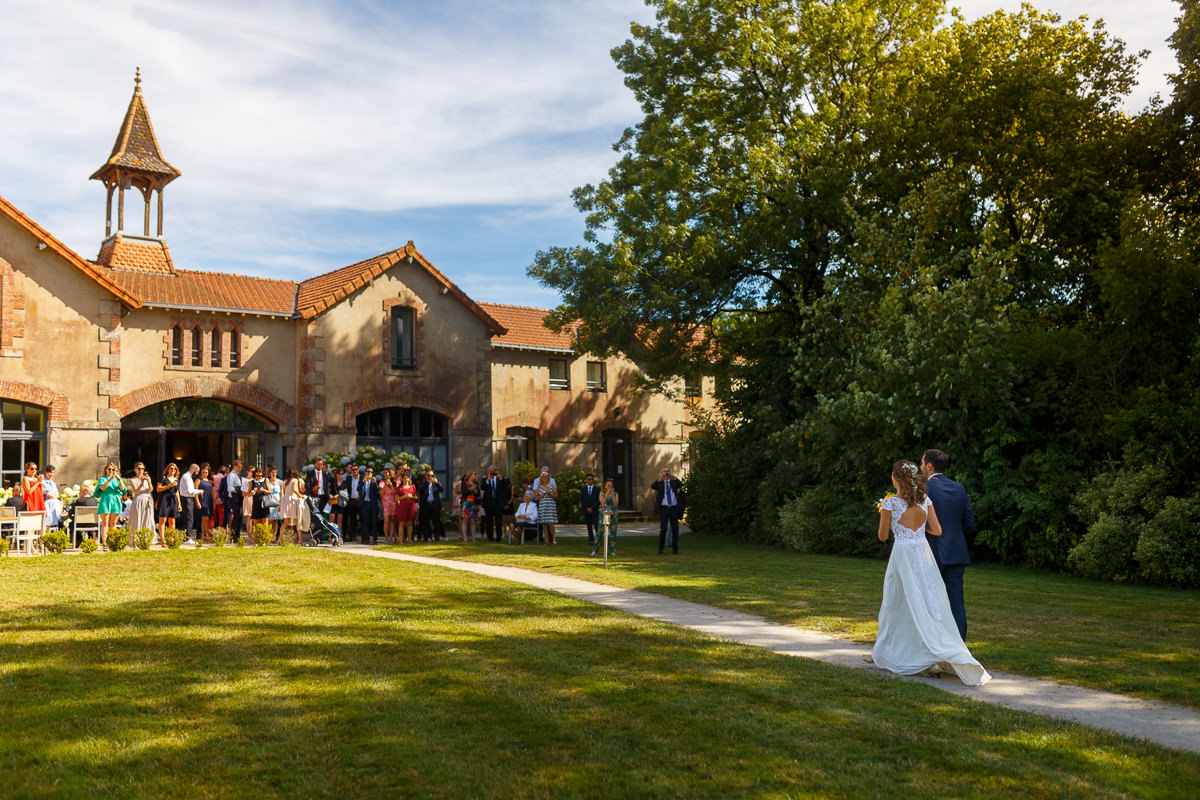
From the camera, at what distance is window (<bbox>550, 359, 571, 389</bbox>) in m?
33.6

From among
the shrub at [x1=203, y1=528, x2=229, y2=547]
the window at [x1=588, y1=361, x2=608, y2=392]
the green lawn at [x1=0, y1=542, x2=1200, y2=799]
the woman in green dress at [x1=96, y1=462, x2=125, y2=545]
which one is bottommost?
the green lawn at [x1=0, y1=542, x2=1200, y2=799]

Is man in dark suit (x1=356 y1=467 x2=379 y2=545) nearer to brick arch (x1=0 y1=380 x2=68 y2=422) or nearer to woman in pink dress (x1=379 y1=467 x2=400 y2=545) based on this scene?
woman in pink dress (x1=379 y1=467 x2=400 y2=545)

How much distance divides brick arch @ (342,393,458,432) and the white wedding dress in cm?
2144

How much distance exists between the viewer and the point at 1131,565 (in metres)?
15.2

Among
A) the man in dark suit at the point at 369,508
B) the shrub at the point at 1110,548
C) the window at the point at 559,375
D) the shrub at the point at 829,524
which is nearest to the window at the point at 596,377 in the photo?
the window at the point at 559,375

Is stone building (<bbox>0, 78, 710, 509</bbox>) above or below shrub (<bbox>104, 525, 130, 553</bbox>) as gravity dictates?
above

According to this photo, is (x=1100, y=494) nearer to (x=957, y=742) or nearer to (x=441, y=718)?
(x=957, y=742)

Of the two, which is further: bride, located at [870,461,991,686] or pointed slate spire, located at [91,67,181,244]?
pointed slate spire, located at [91,67,181,244]

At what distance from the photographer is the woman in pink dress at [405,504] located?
2175 cm

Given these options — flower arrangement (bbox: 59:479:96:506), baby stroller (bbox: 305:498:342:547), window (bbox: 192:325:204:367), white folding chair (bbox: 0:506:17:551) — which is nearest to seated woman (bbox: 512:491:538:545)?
baby stroller (bbox: 305:498:342:547)

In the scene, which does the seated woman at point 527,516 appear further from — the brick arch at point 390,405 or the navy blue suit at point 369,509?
the brick arch at point 390,405

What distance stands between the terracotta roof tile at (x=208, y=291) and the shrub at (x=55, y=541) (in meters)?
9.08

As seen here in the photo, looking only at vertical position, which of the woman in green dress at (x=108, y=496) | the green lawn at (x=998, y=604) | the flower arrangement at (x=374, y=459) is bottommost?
the green lawn at (x=998, y=604)

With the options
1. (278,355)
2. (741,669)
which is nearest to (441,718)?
(741,669)
